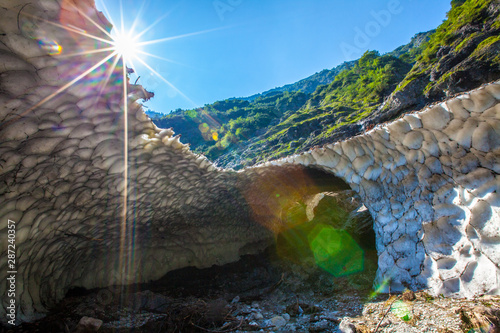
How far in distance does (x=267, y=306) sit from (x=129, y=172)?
280cm

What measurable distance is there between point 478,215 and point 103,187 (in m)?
4.10

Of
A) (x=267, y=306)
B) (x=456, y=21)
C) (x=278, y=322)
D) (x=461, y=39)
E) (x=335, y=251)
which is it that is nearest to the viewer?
(x=278, y=322)

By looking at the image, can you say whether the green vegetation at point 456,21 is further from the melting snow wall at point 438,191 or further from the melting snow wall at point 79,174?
the melting snow wall at point 79,174

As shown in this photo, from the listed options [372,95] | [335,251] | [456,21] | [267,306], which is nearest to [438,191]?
[267,306]

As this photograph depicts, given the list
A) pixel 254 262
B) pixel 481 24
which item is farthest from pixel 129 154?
pixel 481 24

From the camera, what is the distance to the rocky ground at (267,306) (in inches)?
65.8

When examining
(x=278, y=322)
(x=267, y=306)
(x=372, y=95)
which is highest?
(x=372, y=95)

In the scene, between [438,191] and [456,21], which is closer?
[438,191]

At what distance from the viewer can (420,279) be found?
93.3 inches

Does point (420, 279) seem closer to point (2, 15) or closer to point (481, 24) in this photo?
point (2, 15)

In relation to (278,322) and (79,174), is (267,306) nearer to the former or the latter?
(278,322)

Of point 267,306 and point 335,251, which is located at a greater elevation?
point 335,251

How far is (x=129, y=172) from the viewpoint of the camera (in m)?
2.86

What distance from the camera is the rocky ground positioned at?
65.8 inches
